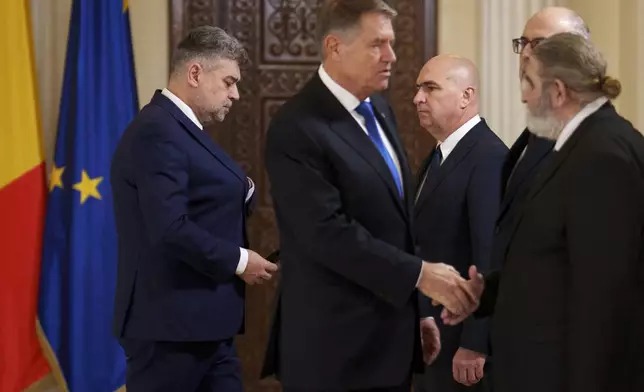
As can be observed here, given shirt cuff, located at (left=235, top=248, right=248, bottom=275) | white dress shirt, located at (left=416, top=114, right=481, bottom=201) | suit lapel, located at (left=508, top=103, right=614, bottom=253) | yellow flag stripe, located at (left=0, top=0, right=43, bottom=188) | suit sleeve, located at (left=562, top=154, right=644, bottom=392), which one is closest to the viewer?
suit sleeve, located at (left=562, top=154, right=644, bottom=392)

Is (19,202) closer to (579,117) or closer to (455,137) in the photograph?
(455,137)

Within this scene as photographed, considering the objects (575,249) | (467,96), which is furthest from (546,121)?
(467,96)

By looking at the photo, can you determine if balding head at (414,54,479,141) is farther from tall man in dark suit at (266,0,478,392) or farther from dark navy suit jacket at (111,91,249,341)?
tall man in dark suit at (266,0,478,392)

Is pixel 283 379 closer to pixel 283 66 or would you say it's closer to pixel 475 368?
pixel 475 368

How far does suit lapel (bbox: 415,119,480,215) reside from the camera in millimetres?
2697

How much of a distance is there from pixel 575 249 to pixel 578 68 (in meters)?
0.43

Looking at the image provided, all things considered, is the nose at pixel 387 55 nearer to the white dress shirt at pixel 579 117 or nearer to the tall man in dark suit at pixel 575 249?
the tall man in dark suit at pixel 575 249

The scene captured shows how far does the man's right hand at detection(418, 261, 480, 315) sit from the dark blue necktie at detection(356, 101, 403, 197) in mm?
197

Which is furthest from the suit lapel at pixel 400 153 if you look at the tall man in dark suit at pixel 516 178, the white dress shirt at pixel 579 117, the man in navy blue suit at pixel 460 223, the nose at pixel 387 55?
the man in navy blue suit at pixel 460 223

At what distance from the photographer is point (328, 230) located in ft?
6.14

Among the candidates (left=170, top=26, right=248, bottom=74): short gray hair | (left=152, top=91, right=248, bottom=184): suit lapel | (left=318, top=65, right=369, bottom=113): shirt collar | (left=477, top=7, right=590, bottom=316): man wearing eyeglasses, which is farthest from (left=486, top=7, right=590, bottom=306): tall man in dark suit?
(left=170, top=26, right=248, bottom=74): short gray hair

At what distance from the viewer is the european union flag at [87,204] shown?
3869 millimetres

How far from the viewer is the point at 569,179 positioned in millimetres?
1812

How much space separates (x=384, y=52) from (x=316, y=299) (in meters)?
0.61
